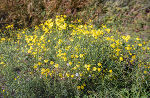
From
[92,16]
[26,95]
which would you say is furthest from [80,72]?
[92,16]

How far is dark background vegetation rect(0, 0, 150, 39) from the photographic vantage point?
4.38 m

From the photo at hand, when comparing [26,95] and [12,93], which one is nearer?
[26,95]

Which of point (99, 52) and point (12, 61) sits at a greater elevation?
point (99, 52)

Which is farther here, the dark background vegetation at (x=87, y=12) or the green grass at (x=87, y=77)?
the dark background vegetation at (x=87, y=12)

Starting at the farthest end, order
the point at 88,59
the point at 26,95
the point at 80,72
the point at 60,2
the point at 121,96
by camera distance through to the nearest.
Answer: the point at 60,2
the point at 88,59
the point at 80,72
the point at 26,95
the point at 121,96

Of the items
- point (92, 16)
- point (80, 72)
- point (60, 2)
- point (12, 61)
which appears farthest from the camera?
point (60, 2)

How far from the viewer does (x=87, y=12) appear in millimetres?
5414

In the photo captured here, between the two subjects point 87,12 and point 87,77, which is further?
point 87,12

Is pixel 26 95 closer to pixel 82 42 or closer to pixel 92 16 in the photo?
pixel 82 42

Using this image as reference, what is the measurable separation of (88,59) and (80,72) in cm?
36

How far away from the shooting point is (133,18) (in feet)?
14.8

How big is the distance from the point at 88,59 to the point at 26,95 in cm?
115

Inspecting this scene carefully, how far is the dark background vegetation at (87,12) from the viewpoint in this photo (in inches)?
173

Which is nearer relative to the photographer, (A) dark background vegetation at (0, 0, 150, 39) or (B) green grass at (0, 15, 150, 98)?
(B) green grass at (0, 15, 150, 98)
